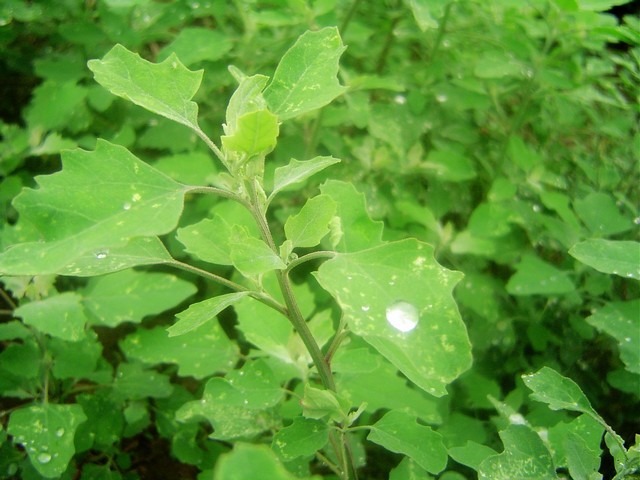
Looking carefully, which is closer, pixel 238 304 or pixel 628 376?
pixel 238 304

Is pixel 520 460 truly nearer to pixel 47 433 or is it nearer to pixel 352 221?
pixel 352 221

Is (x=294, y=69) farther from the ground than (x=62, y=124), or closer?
farther from the ground

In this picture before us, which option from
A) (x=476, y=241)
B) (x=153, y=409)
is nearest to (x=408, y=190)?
(x=476, y=241)

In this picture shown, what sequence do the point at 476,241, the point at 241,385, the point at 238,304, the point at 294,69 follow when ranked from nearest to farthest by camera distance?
the point at 294,69 → the point at 241,385 → the point at 238,304 → the point at 476,241

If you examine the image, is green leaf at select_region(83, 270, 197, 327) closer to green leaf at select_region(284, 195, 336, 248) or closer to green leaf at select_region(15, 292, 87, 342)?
green leaf at select_region(15, 292, 87, 342)

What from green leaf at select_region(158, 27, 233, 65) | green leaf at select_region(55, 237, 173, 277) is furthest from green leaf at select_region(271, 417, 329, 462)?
green leaf at select_region(158, 27, 233, 65)

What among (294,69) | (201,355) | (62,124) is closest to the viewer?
(294,69)

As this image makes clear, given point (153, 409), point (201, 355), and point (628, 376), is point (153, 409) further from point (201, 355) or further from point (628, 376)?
point (628, 376)
